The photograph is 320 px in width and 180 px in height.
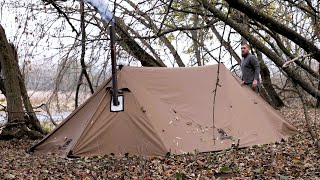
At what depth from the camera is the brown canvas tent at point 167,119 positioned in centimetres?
698

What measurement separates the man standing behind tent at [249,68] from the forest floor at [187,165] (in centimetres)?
177

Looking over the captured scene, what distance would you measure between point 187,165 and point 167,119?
4.80ft

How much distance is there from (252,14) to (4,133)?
643 centimetres

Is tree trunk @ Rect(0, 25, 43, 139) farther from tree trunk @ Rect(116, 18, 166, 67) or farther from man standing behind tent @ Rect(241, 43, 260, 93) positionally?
man standing behind tent @ Rect(241, 43, 260, 93)

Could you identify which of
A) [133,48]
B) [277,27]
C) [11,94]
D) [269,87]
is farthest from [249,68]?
[269,87]

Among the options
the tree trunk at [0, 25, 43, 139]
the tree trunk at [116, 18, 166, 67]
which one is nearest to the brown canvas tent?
the tree trunk at [0, 25, 43, 139]

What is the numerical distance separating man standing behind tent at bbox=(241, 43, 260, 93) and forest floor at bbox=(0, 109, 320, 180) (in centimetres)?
177

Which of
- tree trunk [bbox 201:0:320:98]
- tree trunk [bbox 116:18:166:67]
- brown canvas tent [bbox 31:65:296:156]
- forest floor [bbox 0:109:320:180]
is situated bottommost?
forest floor [bbox 0:109:320:180]

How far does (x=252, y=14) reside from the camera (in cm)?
A: 404

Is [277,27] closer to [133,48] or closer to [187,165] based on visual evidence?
[187,165]

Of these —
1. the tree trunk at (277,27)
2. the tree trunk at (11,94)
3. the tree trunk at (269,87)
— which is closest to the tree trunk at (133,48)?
the tree trunk at (11,94)

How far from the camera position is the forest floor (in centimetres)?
523

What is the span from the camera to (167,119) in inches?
288

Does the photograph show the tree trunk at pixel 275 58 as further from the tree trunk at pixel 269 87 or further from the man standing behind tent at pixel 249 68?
the tree trunk at pixel 269 87
